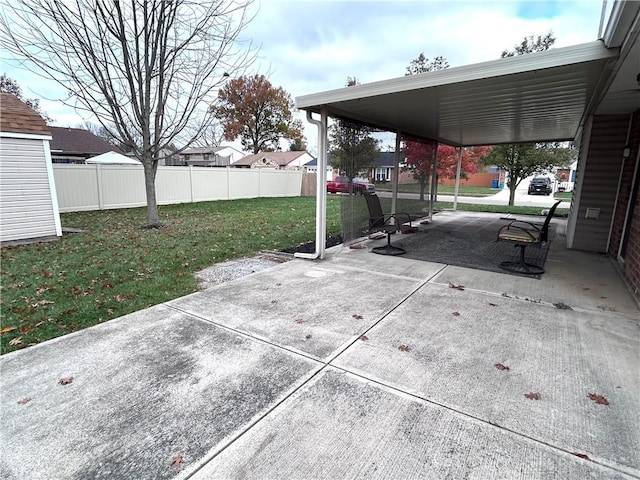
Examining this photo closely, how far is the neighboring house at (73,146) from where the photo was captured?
21.3m

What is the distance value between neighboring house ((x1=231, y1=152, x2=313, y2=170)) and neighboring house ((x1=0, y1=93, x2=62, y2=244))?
28743 mm

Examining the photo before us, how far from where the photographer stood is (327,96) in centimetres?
490

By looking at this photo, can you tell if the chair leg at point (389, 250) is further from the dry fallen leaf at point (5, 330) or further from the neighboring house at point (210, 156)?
the neighboring house at point (210, 156)

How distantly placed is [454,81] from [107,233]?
7570 millimetres

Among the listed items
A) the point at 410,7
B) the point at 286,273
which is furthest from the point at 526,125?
the point at 286,273

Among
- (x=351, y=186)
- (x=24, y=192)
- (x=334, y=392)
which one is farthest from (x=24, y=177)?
(x=334, y=392)

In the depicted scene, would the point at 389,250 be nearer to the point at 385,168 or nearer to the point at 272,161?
the point at 385,168

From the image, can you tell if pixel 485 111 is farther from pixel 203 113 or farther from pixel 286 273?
pixel 203 113

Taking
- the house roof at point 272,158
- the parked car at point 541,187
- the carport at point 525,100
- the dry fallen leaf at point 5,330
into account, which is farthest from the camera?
the house roof at point 272,158

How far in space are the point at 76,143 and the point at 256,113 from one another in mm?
16862

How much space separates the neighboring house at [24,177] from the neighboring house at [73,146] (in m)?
17.4

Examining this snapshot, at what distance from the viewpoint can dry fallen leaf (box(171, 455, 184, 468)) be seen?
1645 millimetres

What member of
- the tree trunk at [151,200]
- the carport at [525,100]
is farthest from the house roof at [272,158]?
the carport at [525,100]

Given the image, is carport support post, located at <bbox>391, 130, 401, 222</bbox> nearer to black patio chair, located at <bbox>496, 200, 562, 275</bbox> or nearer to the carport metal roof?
the carport metal roof
